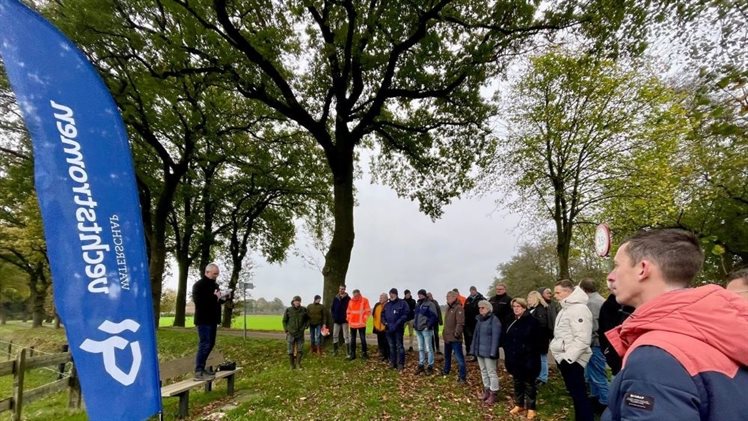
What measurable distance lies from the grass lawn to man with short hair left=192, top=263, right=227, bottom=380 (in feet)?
2.98

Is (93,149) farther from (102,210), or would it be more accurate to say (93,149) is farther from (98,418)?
(98,418)

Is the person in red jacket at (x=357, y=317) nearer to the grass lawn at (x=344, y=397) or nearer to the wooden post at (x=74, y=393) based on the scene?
the grass lawn at (x=344, y=397)

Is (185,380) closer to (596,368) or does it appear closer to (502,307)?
(502,307)

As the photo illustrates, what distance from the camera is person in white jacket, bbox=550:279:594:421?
19.8ft

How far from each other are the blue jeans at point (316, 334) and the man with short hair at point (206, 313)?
519 centimetres

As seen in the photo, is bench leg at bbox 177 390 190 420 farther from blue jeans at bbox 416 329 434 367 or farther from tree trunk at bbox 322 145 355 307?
tree trunk at bbox 322 145 355 307

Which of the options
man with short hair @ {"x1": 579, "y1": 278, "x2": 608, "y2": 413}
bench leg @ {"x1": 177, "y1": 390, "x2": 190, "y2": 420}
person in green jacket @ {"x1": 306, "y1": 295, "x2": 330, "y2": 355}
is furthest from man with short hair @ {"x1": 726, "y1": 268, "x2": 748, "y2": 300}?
person in green jacket @ {"x1": 306, "y1": 295, "x2": 330, "y2": 355}

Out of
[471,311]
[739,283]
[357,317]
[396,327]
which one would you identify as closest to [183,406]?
[396,327]

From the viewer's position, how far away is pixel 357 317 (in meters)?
11.9

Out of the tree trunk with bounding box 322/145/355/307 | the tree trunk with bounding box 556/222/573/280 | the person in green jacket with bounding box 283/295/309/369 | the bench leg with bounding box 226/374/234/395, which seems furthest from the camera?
the tree trunk with bounding box 556/222/573/280

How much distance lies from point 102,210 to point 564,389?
29.7ft

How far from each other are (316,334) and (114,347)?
956 cm

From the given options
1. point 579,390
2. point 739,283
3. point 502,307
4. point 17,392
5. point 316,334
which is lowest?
point 579,390

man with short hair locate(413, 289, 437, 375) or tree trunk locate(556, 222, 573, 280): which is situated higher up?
tree trunk locate(556, 222, 573, 280)
